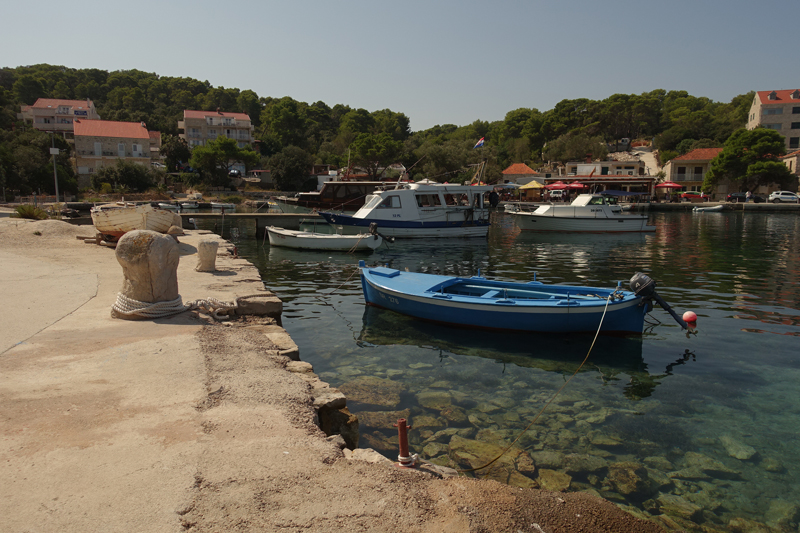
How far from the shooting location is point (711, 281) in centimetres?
1583

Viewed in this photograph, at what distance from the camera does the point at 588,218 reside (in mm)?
32000

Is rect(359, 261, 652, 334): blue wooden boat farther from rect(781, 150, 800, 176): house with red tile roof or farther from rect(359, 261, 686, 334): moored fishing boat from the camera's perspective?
rect(781, 150, 800, 176): house with red tile roof

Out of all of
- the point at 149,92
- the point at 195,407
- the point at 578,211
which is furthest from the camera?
the point at 149,92

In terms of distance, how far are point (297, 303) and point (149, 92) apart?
113476mm

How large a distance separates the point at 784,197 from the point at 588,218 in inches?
1412

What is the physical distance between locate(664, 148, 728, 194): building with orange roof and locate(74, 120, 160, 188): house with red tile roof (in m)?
70.8

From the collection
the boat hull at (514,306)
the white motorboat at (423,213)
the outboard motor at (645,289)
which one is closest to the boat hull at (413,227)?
the white motorboat at (423,213)

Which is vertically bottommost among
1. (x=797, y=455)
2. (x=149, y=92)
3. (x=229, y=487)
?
(x=797, y=455)

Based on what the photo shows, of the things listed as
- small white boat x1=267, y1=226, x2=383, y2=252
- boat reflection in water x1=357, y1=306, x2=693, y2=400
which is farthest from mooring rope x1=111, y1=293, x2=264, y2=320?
small white boat x1=267, y1=226, x2=383, y2=252

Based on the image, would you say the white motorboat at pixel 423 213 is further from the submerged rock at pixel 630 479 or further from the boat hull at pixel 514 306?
the submerged rock at pixel 630 479

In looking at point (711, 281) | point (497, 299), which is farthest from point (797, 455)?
point (711, 281)

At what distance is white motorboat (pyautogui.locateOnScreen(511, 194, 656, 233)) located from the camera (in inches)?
1240

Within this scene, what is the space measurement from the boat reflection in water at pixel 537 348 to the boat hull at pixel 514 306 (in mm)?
216

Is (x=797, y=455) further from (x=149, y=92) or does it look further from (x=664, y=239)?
(x=149, y=92)
